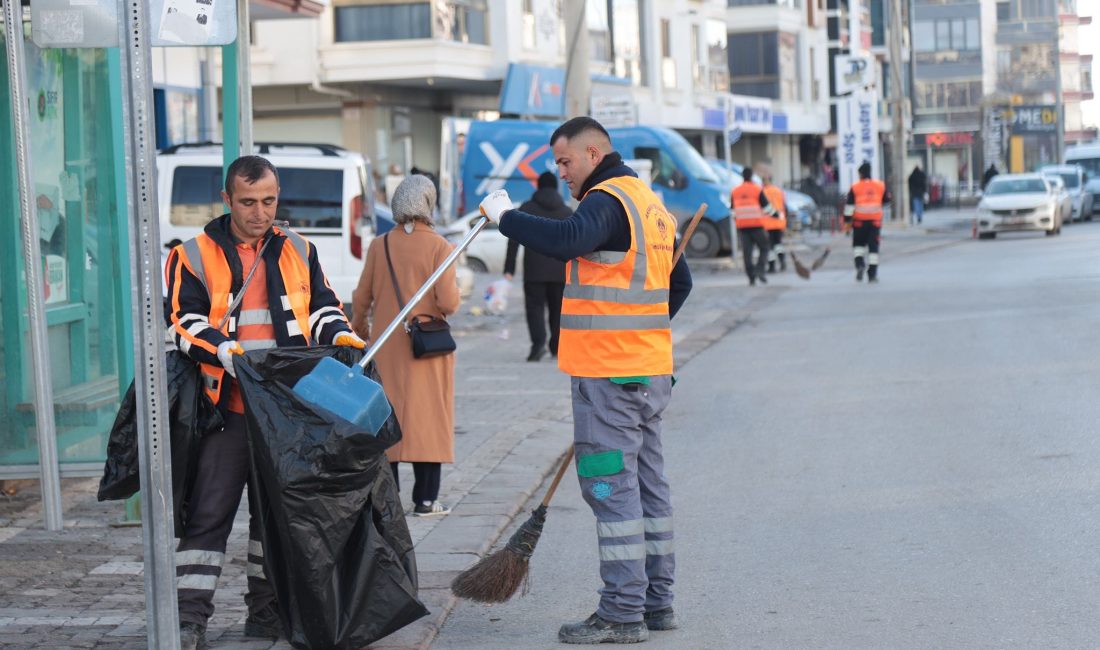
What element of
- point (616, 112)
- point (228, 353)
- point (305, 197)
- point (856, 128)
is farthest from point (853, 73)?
point (228, 353)

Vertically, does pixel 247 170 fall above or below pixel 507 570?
above

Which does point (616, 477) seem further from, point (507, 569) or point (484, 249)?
point (484, 249)

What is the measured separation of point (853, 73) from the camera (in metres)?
42.7

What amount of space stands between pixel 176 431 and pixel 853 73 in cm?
3868

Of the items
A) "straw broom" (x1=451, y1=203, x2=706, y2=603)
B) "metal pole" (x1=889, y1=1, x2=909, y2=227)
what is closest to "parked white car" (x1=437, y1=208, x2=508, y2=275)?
"straw broom" (x1=451, y1=203, x2=706, y2=603)

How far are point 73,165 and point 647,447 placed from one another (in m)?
3.81

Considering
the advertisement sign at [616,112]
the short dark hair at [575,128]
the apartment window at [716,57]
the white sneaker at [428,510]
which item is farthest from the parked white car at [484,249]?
the apartment window at [716,57]

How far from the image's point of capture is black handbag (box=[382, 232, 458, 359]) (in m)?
8.42

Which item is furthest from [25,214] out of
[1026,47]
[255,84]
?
[1026,47]

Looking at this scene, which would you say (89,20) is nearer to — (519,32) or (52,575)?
(52,575)

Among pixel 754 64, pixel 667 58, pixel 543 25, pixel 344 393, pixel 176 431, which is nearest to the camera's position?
pixel 344 393

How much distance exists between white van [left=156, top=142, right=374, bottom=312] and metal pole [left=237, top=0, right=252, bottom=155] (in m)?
9.02

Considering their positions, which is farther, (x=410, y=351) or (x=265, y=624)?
(x=410, y=351)

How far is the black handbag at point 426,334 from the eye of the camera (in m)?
8.42
